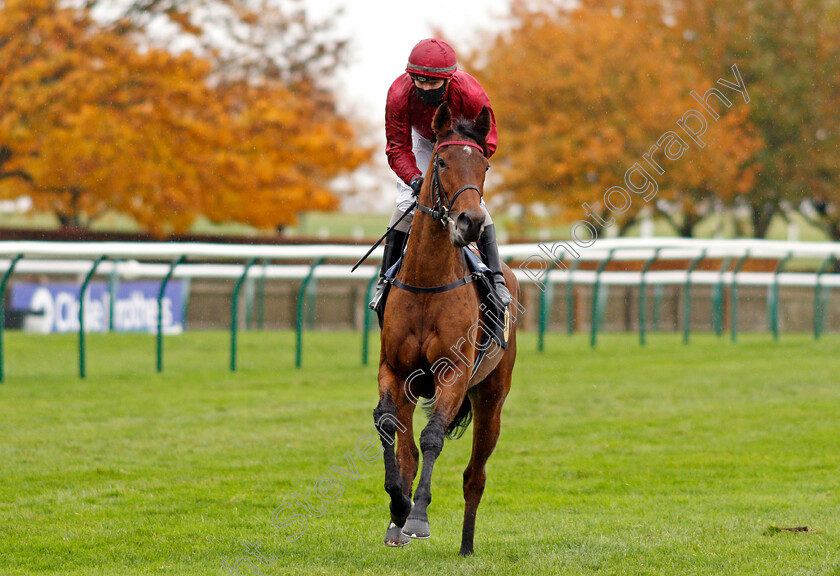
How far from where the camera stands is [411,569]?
17.6ft

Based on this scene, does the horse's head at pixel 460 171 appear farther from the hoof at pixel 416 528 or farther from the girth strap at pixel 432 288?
the hoof at pixel 416 528

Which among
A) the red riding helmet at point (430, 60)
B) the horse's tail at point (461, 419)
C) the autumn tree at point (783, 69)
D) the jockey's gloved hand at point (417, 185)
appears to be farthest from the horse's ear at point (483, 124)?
the autumn tree at point (783, 69)

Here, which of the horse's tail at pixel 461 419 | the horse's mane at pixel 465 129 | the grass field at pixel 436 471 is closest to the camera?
the horse's mane at pixel 465 129

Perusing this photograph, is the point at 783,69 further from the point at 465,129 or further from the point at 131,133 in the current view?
the point at 465,129

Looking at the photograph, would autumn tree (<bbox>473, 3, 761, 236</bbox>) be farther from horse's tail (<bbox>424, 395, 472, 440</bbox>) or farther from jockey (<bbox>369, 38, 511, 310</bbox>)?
jockey (<bbox>369, 38, 511, 310</bbox>)

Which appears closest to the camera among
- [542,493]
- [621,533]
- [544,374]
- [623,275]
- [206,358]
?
[621,533]

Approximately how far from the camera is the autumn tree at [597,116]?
30109 millimetres

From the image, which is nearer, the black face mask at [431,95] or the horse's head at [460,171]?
the horse's head at [460,171]

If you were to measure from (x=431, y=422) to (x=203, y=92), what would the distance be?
19745mm

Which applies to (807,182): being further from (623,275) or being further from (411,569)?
(411,569)

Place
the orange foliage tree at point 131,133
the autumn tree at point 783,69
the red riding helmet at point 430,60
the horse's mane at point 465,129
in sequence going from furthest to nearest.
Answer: the autumn tree at point 783,69
the orange foliage tree at point 131,133
the red riding helmet at point 430,60
the horse's mane at point 465,129

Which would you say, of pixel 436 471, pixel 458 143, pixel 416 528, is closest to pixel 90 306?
pixel 436 471

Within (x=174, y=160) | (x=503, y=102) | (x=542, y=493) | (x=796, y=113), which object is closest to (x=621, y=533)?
(x=542, y=493)

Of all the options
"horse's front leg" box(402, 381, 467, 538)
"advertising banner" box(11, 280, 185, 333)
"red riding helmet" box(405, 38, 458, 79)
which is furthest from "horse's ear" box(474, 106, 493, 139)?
"advertising banner" box(11, 280, 185, 333)
